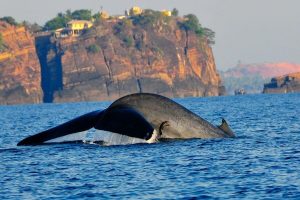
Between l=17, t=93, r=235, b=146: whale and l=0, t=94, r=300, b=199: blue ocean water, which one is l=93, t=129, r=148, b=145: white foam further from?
l=0, t=94, r=300, b=199: blue ocean water

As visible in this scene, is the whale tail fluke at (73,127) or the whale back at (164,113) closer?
the whale tail fluke at (73,127)

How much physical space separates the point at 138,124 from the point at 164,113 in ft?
6.66

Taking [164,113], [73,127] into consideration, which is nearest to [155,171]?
[164,113]

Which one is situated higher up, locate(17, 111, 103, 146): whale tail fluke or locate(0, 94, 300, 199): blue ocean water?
locate(17, 111, 103, 146): whale tail fluke

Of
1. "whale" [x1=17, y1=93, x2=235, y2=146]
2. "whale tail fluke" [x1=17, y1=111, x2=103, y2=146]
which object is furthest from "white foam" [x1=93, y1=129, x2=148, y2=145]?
"whale tail fluke" [x1=17, y1=111, x2=103, y2=146]

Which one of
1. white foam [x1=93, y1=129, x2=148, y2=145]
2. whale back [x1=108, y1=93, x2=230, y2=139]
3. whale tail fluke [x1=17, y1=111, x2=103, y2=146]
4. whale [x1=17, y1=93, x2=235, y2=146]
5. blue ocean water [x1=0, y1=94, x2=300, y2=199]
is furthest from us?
white foam [x1=93, y1=129, x2=148, y2=145]

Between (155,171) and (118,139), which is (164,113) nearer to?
(118,139)

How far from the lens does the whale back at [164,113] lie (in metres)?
33.1

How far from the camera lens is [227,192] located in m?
25.7

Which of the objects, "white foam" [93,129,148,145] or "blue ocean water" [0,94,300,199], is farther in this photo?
"white foam" [93,129,148,145]

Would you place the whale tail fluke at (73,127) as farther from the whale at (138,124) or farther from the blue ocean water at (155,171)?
the blue ocean water at (155,171)

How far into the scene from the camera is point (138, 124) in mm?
31594

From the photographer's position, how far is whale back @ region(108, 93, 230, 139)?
33.1m

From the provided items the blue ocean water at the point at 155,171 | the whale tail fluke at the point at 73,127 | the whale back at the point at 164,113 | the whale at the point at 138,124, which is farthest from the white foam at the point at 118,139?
the whale tail fluke at the point at 73,127
